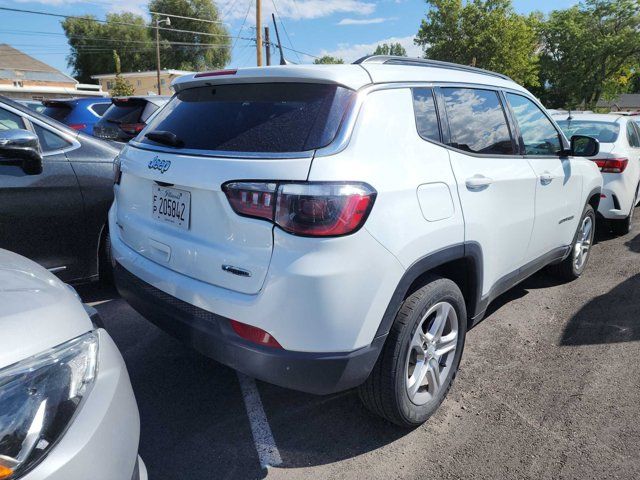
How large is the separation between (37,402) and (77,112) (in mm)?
9050

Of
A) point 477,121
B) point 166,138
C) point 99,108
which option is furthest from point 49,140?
point 99,108

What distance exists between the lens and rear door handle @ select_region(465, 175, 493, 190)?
2619 mm

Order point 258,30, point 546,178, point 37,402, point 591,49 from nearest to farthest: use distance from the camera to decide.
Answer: point 37,402 → point 546,178 → point 258,30 → point 591,49

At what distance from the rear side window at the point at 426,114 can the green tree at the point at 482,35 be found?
118 ft

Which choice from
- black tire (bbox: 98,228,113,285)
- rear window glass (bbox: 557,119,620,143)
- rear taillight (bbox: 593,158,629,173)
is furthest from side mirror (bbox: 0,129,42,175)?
rear window glass (bbox: 557,119,620,143)

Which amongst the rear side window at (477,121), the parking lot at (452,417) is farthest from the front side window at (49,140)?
the rear side window at (477,121)

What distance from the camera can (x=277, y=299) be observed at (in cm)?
196

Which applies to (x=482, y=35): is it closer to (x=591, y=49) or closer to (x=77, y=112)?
(x=591, y=49)

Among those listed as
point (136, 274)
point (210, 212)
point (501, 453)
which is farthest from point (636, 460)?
point (136, 274)

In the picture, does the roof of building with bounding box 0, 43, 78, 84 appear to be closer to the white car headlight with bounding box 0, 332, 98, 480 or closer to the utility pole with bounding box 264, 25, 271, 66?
the utility pole with bounding box 264, 25, 271, 66

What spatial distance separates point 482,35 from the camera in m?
34.9

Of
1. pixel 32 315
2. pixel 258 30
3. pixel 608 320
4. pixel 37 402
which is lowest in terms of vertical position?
pixel 608 320

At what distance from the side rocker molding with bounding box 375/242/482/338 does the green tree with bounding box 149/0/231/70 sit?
6108 centimetres

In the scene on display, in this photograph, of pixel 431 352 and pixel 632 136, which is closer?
pixel 431 352
